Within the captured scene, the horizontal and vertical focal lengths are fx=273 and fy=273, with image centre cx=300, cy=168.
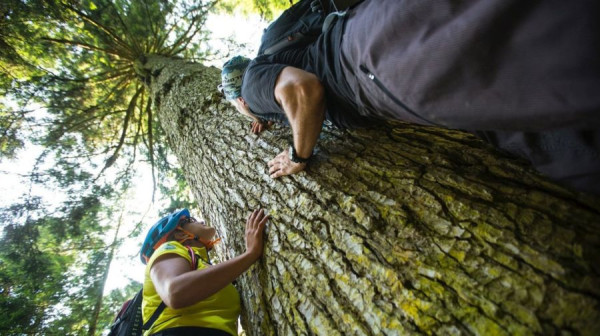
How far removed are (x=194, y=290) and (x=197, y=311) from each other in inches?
15.8

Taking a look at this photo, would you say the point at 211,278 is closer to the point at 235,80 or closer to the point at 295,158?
the point at 295,158

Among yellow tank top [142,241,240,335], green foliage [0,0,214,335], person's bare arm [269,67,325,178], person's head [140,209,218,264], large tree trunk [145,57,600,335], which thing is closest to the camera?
large tree trunk [145,57,600,335]

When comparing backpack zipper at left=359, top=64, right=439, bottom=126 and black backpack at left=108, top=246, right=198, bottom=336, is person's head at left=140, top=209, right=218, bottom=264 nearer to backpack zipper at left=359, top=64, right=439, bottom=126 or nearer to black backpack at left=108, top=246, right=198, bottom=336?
black backpack at left=108, top=246, right=198, bottom=336

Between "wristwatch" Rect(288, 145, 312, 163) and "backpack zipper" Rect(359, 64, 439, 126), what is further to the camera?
"wristwatch" Rect(288, 145, 312, 163)

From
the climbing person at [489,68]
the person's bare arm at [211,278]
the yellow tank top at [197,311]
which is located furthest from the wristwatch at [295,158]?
the yellow tank top at [197,311]

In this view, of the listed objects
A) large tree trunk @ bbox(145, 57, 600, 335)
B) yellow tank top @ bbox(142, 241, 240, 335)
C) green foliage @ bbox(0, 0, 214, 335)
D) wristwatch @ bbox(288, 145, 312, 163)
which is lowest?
large tree trunk @ bbox(145, 57, 600, 335)

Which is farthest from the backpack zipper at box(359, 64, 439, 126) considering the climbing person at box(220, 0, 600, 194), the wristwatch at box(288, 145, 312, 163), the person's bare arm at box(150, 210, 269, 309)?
the person's bare arm at box(150, 210, 269, 309)

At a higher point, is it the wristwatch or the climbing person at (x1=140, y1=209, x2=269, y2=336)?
the wristwatch

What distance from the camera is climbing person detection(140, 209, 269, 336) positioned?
161cm

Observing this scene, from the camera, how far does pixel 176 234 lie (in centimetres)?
267

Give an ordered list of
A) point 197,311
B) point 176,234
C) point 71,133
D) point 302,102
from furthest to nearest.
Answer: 1. point 71,133
2. point 176,234
3. point 197,311
4. point 302,102

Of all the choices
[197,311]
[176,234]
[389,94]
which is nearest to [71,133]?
[176,234]

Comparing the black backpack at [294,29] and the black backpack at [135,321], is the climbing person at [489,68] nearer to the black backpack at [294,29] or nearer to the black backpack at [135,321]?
the black backpack at [294,29]

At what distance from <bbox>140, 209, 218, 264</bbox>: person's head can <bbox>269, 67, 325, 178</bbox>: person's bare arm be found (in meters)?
1.54
